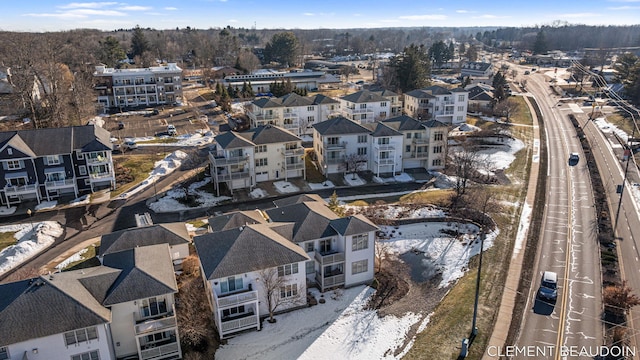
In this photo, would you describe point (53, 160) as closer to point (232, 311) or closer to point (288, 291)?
point (232, 311)

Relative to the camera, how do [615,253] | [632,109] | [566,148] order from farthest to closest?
[632,109]
[566,148]
[615,253]

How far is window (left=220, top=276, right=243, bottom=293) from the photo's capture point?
29953 millimetres

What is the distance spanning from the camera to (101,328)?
2528 centimetres

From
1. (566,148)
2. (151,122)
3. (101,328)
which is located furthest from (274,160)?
(566,148)

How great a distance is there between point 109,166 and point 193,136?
25.6 m

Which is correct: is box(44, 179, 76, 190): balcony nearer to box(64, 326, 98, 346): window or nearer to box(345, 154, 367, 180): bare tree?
box(64, 326, 98, 346): window

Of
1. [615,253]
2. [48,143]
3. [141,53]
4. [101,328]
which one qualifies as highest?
[141,53]

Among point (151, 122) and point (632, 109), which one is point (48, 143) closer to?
point (151, 122)

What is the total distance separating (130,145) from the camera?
72.9 metres

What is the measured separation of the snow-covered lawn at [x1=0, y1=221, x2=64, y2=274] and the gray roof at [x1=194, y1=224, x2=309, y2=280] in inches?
712

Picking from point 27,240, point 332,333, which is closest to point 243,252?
point 332,333

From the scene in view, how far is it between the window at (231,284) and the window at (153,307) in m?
3.76

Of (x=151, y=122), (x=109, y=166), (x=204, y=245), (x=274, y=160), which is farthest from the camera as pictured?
(x=151, y=122)

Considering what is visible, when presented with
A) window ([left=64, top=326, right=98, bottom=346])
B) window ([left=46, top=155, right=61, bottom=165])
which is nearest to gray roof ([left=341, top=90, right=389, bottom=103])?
window ([left=46, top=155, right=61, bottom=165])
